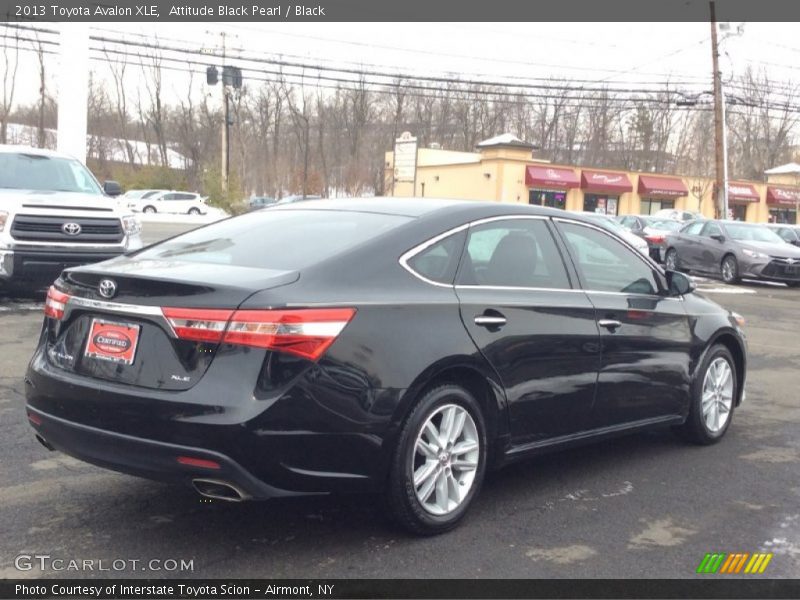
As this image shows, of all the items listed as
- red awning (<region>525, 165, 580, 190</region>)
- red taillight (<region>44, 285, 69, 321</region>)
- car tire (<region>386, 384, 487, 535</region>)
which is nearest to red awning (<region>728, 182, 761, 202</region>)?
red awning (<region>525, 165, 580, 190</region>)

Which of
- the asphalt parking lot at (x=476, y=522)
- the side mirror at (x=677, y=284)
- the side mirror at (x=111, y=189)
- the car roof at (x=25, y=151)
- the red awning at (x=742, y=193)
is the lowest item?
the asphalt parking lot at (x=476, y=522)

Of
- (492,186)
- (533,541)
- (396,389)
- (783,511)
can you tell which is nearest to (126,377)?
(396,389)

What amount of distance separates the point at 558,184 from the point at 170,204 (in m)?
22.9

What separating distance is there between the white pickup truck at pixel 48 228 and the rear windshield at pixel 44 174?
13 millimetres

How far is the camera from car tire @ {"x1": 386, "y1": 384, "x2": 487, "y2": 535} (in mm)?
4180

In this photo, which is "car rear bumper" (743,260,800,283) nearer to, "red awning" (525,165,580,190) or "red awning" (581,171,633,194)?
"red awning" (525,165,580,190)

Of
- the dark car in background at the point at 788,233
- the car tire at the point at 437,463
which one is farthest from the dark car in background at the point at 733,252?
the car tire at the point at 437,463

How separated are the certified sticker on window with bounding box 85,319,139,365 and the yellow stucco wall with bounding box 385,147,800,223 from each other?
46578mm

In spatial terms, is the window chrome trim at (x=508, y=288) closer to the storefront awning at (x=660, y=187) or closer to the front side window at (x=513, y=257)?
the front side window at (x=513, y=257)

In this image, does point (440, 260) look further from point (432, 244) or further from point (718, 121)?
point (718, 121)

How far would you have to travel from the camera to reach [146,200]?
55750mm

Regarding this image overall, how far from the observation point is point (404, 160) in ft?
181

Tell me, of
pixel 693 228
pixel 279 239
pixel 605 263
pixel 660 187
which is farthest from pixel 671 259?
pixel 660 187

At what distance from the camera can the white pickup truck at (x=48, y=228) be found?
11.0 meters
